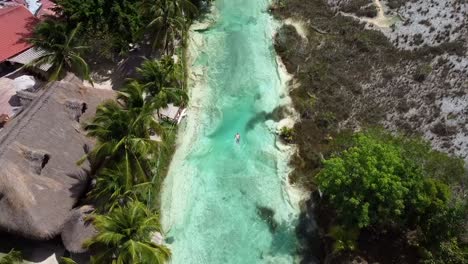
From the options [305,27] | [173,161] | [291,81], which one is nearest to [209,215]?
[173,161]

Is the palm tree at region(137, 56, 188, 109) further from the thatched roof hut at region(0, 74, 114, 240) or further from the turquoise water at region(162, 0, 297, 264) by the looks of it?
the thatched roof hut at region(0, 74, 114, 240)

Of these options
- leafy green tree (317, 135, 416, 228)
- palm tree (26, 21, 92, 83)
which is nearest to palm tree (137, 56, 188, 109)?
palm tree (26, 21, 92, 83)

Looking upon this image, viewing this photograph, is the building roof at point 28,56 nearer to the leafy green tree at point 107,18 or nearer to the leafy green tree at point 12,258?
the leafy green tree at point 107,18

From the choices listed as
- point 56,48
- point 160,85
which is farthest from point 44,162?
point 56,48

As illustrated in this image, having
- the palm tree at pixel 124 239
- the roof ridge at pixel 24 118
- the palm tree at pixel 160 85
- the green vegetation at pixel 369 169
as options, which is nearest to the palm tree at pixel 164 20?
the palm tree at pixel 160 85

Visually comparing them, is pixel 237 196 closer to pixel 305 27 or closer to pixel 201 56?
pixel 201 56

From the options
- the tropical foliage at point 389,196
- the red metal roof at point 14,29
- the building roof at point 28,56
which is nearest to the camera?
the tropical foliage at point 389,196

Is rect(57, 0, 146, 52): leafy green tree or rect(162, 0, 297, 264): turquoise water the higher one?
rect(57, 0, 146, 52): leafy green tree
